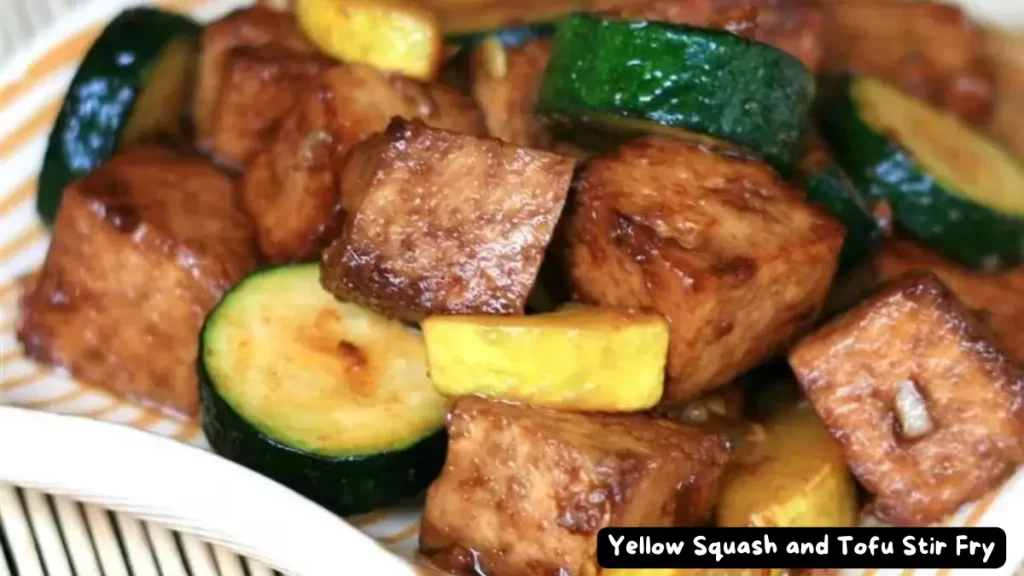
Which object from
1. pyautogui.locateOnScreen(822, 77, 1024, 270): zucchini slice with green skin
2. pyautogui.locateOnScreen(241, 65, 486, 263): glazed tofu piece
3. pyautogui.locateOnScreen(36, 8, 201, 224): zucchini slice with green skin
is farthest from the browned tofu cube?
pyautogui.locateOnScreen(36, 8, 201, 224): zucchini slice with green skin

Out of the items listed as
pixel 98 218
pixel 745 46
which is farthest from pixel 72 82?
pixel 745 46

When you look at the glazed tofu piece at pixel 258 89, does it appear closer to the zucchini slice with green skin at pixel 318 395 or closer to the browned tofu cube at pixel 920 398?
the zucchini slice with green skin at pixel 318 395

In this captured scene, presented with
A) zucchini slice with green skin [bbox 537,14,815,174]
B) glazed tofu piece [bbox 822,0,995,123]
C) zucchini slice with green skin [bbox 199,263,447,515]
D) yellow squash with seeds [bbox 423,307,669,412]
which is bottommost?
zucchini slice with green skin [bbox 199,263,447,515]

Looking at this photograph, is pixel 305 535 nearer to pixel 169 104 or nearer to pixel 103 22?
pixel 169 104

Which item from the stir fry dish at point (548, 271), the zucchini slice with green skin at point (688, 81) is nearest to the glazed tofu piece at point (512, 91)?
the stir fry dish at point (548, 271)

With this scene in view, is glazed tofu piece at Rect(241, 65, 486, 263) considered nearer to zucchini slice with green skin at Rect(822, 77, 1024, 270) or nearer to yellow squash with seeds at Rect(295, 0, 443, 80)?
yellow squash with seeds at Rect(295, 0, 443, 80)

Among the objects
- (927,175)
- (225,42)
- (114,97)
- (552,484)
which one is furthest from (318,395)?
(927,175)
